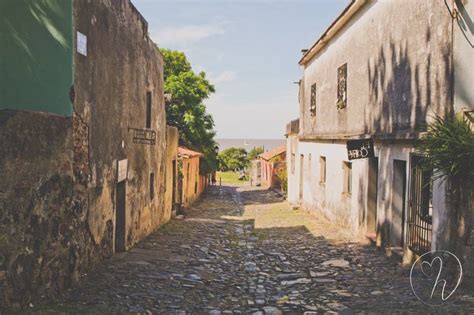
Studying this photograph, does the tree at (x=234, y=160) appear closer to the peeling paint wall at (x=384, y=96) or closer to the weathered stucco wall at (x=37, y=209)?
the peeling paint wall at (x=384, y=96)

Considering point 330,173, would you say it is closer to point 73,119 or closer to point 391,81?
point 391,81

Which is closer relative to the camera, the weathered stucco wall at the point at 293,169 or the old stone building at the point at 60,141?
the old stone building at the point at 60,141

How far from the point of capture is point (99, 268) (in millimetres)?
8188

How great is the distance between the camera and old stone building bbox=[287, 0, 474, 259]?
7602mm

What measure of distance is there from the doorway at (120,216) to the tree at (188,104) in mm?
17987

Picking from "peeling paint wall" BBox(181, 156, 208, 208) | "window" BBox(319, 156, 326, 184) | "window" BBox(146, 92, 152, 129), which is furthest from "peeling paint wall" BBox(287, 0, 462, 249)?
"peeling paint wall" BBox(181, 156, 208, 208)

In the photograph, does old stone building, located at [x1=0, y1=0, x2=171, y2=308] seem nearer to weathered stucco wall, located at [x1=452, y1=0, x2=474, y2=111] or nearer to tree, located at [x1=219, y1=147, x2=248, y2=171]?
weathered stucco wall, located at [x1=452, y1=0, x2=474, y2=111]

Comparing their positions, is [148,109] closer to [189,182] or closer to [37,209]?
[37,209]

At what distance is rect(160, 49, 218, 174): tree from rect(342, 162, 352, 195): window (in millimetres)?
15889

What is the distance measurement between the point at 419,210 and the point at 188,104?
21419mm

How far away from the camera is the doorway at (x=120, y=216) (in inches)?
399
